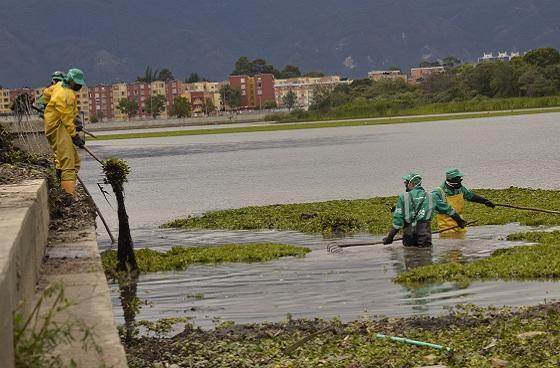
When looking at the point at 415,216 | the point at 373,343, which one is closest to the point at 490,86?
the point at 415,216

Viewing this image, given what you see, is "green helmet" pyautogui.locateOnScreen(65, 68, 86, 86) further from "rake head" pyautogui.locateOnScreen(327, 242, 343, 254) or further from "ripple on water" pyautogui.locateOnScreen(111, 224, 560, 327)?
"rake head" pyautogui.locateOnScreen(327, 242, 343, 254)

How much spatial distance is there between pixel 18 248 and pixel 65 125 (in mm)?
9663

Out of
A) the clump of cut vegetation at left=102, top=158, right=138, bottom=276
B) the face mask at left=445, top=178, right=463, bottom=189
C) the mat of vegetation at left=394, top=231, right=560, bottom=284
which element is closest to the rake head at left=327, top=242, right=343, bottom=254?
the face mask at left=445, top=178, right=463, bottom=189

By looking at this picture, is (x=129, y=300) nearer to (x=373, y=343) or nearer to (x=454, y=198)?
(x=373, y=343)

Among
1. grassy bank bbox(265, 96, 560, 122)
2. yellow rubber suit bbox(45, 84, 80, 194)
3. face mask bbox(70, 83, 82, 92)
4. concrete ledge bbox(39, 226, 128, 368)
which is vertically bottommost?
grassy bank bbox(265, 96, 560, 122)

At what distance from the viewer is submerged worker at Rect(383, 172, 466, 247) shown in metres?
21.2

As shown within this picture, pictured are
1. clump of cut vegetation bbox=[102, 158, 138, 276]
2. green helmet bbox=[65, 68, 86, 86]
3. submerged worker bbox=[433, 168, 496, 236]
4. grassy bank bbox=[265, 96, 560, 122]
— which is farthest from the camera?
grassy bank bbox=[265, 96, 560, 122]

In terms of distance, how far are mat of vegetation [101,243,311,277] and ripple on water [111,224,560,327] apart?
18.4 inches

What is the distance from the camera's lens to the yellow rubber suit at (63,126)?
733 inches

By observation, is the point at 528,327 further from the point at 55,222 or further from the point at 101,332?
the point at 55,222

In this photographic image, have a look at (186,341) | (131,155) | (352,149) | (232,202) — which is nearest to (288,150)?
(352,149)

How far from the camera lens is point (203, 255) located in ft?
73.5

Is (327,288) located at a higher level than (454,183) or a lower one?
lower

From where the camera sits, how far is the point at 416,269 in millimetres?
18516
